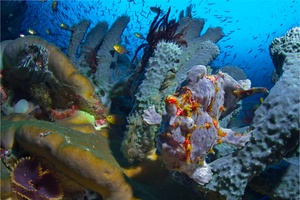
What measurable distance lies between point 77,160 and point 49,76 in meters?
2.23

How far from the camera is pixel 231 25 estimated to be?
2020 inches

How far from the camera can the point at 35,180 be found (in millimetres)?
2713

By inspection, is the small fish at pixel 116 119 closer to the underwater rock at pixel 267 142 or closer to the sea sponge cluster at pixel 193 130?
the sea sponge cluster at pixel 193 130

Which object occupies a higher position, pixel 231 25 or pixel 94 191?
pixel 231 25

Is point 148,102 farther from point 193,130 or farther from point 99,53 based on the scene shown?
point 99,53

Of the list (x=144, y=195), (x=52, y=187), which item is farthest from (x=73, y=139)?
(x=144, y=195)

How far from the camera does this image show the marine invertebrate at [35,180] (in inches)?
102

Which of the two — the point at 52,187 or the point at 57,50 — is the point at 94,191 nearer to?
the point at 52,187

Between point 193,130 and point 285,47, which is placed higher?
point 285,47

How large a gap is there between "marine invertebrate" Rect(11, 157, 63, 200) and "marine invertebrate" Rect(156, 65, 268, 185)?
152cm

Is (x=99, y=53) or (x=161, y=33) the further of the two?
(x=99, y=53)

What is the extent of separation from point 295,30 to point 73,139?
293 centimetres

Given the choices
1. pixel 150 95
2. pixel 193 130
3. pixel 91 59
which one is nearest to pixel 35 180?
pixel 150 95

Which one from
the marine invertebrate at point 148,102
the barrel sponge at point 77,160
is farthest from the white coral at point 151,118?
the barrel sponge at point 77,160
